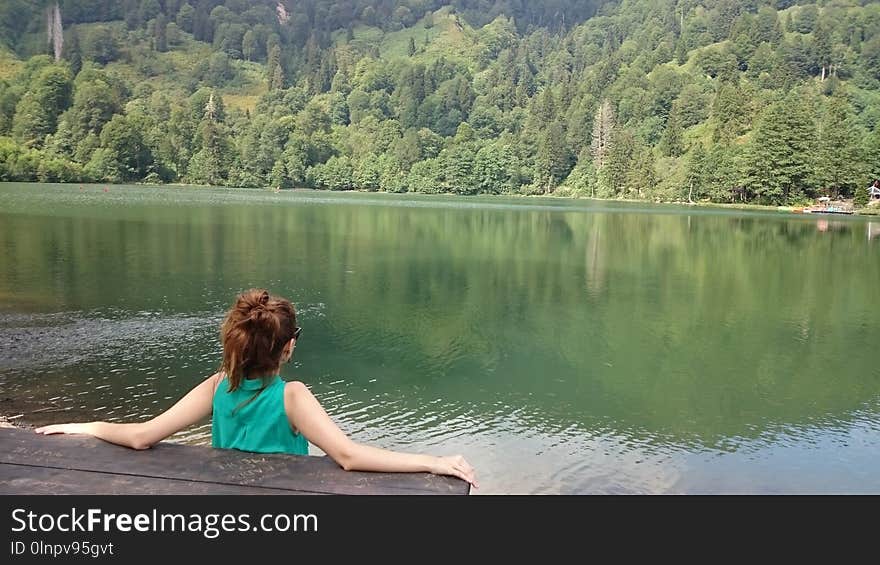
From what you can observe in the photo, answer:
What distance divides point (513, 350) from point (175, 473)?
15.0m

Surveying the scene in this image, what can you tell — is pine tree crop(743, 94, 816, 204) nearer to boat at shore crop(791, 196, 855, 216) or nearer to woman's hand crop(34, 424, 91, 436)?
boat at shore crop(791, 196, 855, 216)

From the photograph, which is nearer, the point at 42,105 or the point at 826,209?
the point at 826,209

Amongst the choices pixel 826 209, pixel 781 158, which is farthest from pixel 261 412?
pixel 781 158

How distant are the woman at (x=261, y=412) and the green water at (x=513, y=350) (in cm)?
642

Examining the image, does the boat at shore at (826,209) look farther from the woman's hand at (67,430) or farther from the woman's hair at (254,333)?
the woman's hand at (67,430)

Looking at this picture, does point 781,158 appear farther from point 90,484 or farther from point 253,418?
point 90,484

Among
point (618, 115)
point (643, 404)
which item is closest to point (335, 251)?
point (643, 404)

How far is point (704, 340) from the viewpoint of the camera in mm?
20156

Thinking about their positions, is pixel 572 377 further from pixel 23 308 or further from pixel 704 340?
pixel 23 308

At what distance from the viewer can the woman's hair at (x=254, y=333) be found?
3588 mm

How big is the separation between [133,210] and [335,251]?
102ft

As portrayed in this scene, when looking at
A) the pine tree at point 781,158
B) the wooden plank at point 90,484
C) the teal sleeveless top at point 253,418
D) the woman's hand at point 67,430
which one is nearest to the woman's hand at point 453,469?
the wooden plank at point 90,484

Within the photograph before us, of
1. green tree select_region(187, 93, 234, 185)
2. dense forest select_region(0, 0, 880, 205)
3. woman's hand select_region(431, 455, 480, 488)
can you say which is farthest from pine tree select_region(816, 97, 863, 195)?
woman's hand select_region(431, 455, 480, 488)

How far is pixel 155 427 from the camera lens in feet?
11.8
